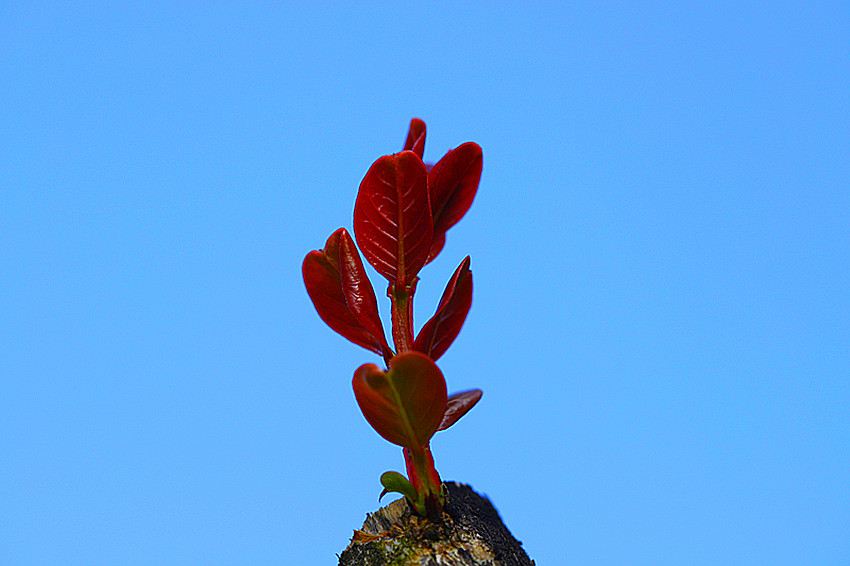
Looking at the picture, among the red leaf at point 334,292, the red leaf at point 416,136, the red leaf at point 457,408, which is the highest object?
the red leaf at point 416,136

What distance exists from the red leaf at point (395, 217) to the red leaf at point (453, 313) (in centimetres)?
6

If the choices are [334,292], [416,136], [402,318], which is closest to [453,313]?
[402,318]

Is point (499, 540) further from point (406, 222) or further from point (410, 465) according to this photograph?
point (406, 222)

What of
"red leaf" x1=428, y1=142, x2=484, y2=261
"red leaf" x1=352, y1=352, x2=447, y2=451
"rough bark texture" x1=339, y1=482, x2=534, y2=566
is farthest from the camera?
"red leaf" x1=428, y1=142, x2=484, y2=261

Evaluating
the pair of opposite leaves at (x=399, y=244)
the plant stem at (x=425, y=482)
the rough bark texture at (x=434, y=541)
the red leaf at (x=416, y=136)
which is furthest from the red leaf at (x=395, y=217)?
the rough bark texture at (x=434, y=541)

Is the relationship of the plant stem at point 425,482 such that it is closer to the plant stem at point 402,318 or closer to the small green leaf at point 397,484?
the small green leaf at point 397,484

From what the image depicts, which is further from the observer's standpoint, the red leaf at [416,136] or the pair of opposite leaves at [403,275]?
the red leaf at [416,136]

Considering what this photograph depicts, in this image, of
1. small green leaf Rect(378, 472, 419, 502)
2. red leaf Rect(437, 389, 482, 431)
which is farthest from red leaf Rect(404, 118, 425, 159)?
small green leaf Rect(378, 472, 419, 502)

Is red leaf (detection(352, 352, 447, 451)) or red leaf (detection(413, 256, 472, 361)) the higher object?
red leaf (detection(413, 256, 472, 361))

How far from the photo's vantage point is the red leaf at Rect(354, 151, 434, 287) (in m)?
1.06

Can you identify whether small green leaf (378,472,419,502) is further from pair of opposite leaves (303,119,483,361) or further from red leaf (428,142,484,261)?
red leaf (428,142,484,261)

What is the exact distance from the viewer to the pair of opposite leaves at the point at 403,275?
3.22 feet

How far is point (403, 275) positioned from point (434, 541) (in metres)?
0.40

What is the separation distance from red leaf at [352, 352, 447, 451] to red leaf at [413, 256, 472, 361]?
15cm
